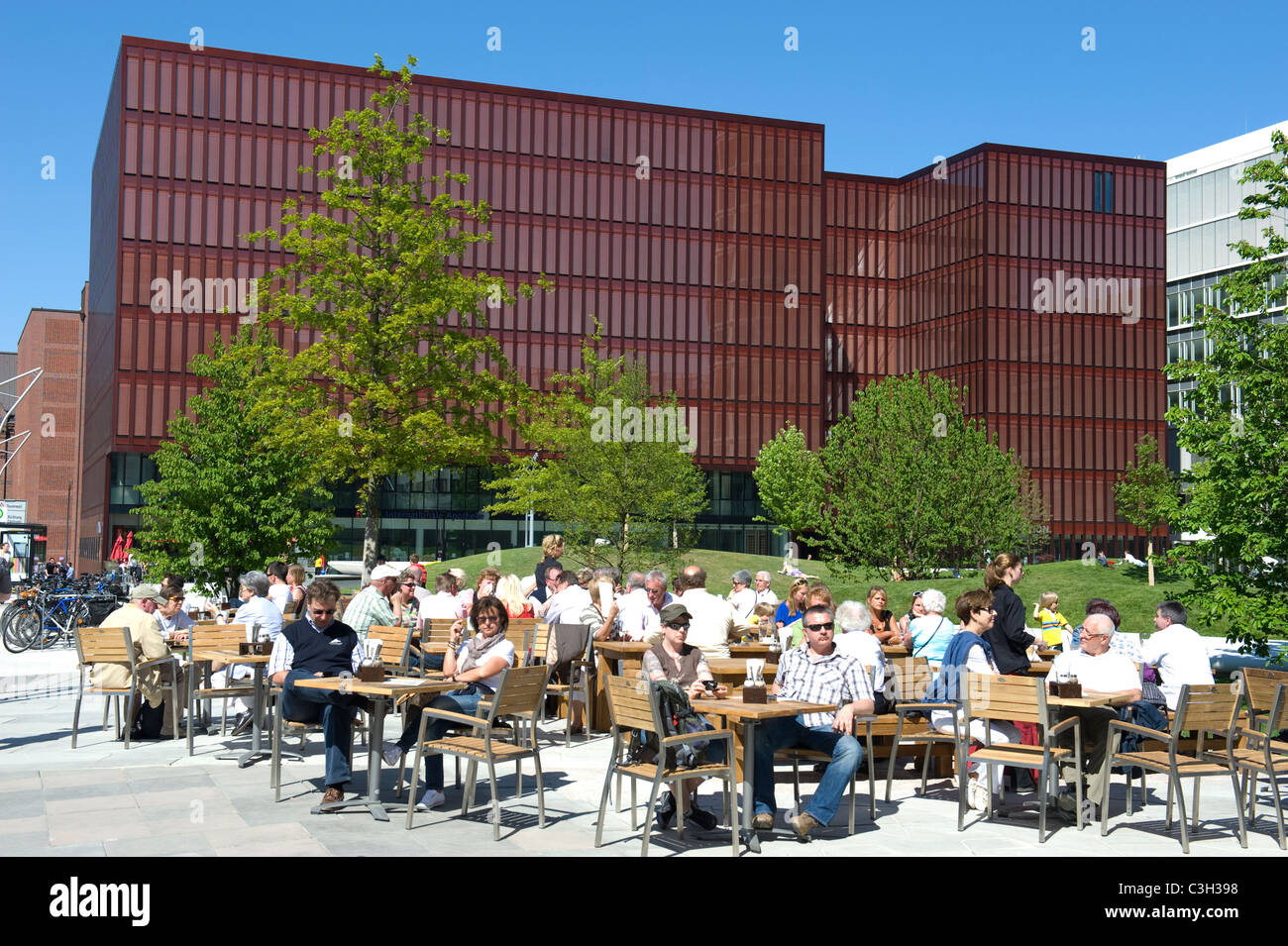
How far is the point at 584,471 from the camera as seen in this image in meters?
39.4

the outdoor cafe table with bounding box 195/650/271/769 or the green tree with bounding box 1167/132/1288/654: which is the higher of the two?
the green tree with bounding box 1167/132/1288/654

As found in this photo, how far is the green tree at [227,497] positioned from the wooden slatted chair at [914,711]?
1782 cm

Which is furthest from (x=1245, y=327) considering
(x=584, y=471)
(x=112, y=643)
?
(x=584, y=471)

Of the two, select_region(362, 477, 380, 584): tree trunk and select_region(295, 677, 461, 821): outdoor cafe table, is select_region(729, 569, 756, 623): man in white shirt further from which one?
select_region(362, 477, 380, 584): tree trunk

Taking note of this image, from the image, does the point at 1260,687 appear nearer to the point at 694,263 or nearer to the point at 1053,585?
the point at 1053,585

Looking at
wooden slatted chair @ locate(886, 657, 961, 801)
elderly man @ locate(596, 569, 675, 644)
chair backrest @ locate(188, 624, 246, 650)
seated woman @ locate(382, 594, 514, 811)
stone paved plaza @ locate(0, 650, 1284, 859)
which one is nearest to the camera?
stone paved plaza @ locate(0, 650, 1284, 859)

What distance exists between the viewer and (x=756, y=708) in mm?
8297

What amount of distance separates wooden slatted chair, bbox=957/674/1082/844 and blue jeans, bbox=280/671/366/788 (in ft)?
14.3

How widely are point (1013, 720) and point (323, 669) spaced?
5003mm

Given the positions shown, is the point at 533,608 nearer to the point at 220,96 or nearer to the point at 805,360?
the point at 220,96

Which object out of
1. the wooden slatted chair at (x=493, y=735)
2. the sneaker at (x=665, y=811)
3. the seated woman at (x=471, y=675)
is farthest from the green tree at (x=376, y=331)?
the sneaker at (x=665, y=811)

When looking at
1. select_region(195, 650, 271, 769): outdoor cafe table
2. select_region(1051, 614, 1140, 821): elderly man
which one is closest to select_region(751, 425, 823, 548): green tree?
select_region(195, 650, 271, 769): outdoor cafe table

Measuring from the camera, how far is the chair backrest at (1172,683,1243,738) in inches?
343
